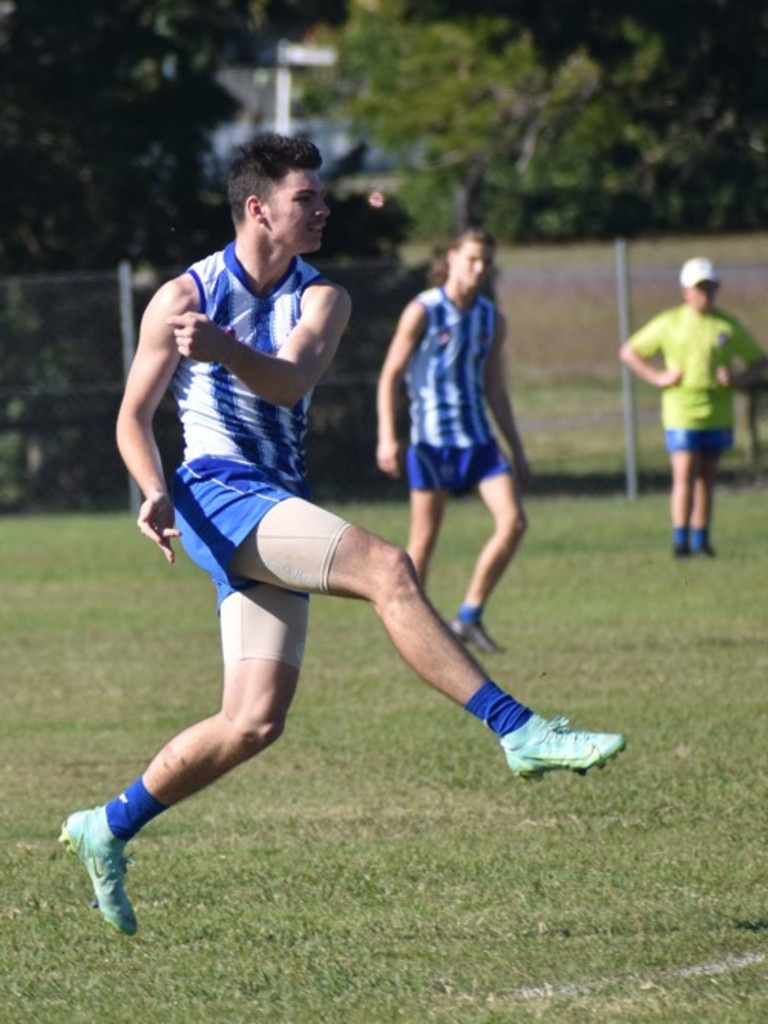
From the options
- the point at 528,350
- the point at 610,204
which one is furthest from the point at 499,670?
the point at 610,204

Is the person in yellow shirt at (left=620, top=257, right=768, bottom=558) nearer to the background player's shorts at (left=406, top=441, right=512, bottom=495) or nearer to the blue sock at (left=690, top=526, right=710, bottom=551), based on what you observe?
the blue sock at (left=690, top=526, right=710, bottom=551)

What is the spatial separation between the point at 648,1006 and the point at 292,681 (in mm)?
1422

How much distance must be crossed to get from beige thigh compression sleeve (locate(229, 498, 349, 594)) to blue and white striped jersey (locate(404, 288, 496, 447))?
19.1 feet

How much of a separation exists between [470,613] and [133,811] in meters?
5.71

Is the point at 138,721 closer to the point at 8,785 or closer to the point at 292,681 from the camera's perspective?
the point at 8,785

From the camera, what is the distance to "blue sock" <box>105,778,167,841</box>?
5.71 metres

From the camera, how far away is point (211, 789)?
805 centimetres

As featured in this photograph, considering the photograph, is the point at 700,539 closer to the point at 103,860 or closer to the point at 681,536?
the point at 681,536

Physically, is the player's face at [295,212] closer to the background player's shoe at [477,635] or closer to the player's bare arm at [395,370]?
the player's bare arm at [395,370]

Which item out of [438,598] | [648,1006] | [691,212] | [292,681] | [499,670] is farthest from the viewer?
[691,212]

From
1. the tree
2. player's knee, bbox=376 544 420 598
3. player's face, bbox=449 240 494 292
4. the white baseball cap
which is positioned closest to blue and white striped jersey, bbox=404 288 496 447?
player's face, bbox=449 240 494 292

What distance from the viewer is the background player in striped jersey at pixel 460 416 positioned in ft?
36.4

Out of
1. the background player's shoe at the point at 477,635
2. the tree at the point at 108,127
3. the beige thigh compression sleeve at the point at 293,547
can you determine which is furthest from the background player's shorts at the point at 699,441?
the beige thigh compression sleeve at the point at 293,547

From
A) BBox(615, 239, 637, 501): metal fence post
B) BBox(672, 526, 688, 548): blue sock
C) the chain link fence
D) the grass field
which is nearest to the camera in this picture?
the grass field
